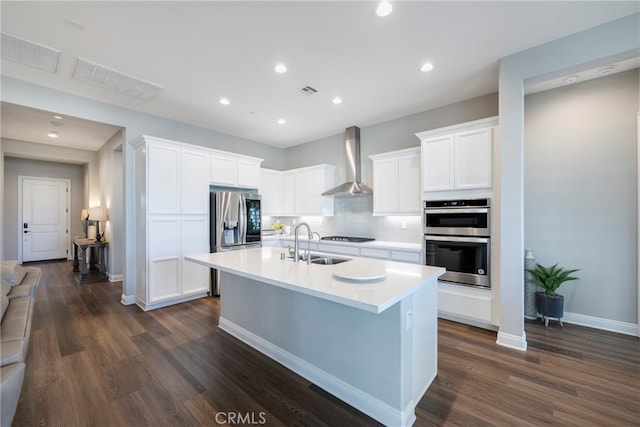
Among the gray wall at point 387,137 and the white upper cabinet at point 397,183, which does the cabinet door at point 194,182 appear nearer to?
the gray wall at point 387,137

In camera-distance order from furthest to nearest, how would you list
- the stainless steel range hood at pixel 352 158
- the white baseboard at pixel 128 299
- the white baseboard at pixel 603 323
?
the stainless steel range hood at pixel 352 158, the white baseboard at pixel 128 299, the white baseboard at pixel 603 323

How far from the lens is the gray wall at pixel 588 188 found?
2.94 meters

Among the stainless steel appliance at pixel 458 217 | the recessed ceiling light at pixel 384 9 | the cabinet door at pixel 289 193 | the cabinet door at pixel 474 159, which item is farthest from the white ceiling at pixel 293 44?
the cabinet door at pixel 289 193

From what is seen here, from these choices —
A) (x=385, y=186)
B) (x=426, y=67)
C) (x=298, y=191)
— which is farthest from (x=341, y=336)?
(x=298, y=191)

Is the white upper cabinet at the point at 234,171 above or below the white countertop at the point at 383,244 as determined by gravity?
above

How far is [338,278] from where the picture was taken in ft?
6.01

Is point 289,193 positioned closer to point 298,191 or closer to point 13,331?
point 298,191

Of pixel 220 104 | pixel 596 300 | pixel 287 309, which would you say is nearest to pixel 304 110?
pixel 220 104

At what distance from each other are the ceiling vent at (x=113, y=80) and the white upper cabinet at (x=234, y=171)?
1252 mm

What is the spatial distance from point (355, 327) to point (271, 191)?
440 centimetres

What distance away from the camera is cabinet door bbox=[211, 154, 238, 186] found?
14.7 feet

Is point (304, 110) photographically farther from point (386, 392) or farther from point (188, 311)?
point (386, 392)

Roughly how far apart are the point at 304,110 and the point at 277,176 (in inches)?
82.2

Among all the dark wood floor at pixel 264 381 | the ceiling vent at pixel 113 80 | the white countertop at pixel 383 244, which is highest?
the ceiling vent at pixel 113 80
